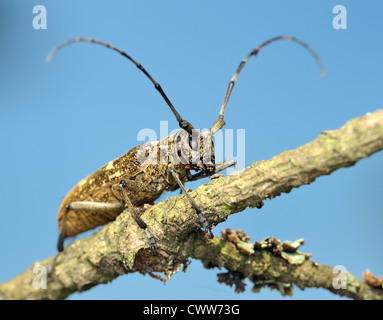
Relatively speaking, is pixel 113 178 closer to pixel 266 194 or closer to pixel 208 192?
pixel 208 192

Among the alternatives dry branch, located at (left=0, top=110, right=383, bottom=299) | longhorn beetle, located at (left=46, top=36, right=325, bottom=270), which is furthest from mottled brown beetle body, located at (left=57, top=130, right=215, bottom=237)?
dry branch, located at (left=0, top=110, right=383, bottom=299)

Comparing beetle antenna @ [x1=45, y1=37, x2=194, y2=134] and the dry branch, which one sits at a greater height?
beetle antenna @ [x1=45, y1=37, x2=194, y2=134]

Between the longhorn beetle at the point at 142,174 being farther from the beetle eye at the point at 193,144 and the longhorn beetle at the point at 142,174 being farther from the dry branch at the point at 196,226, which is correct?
the dry branch at the point at 196,226

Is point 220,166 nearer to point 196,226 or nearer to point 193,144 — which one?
point 193,144

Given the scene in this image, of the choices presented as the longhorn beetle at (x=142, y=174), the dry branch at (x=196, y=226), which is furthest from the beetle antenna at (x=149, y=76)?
the dry branch at (x=196, y=226)

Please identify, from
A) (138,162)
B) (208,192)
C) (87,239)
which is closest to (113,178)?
(138,162)

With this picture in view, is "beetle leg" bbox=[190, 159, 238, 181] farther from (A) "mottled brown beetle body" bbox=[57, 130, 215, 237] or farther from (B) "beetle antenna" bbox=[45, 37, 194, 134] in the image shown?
(B) "beetle antenna" bbox=[45, 37, 194, 134]

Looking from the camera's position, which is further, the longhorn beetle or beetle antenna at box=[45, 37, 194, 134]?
the longhorn beetle

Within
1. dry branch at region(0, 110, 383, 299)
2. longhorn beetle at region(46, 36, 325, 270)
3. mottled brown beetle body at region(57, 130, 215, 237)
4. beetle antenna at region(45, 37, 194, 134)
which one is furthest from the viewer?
mottled brown beetle body at region(57, 130, 215, 237)
